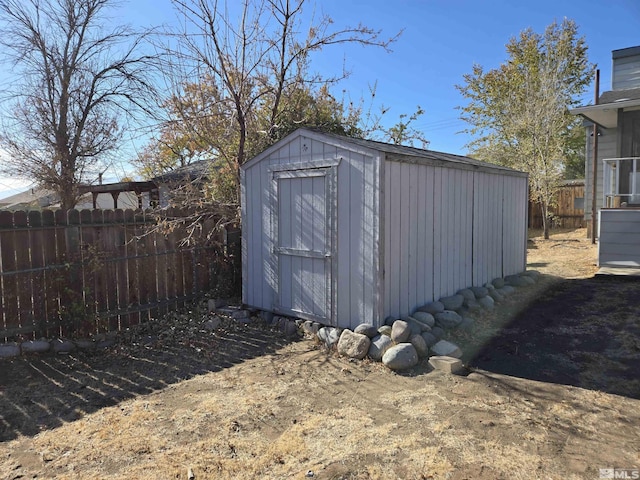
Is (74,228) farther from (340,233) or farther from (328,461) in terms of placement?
(328,461)

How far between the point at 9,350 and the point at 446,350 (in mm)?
4403

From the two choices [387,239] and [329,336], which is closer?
[387,239]

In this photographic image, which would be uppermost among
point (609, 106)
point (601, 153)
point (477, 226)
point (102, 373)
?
point (609, 106)

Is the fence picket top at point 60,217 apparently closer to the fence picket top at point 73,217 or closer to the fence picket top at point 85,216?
the fence picket top at point 73,217

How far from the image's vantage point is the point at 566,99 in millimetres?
15266

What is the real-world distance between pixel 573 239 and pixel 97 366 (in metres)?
13.1

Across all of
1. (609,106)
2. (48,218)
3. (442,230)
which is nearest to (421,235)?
(442,230)

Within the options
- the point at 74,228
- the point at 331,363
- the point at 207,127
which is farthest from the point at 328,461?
the point at 207,127

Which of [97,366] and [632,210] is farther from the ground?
[632,210]

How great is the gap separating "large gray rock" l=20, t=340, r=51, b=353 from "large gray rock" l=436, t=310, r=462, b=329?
4277 mm

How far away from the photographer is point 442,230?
5.38 m

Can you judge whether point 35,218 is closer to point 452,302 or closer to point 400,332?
point 400,332

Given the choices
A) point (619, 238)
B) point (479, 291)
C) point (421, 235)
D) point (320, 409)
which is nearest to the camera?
point (320, 409)

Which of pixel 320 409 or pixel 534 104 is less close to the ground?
pixel 534 104
